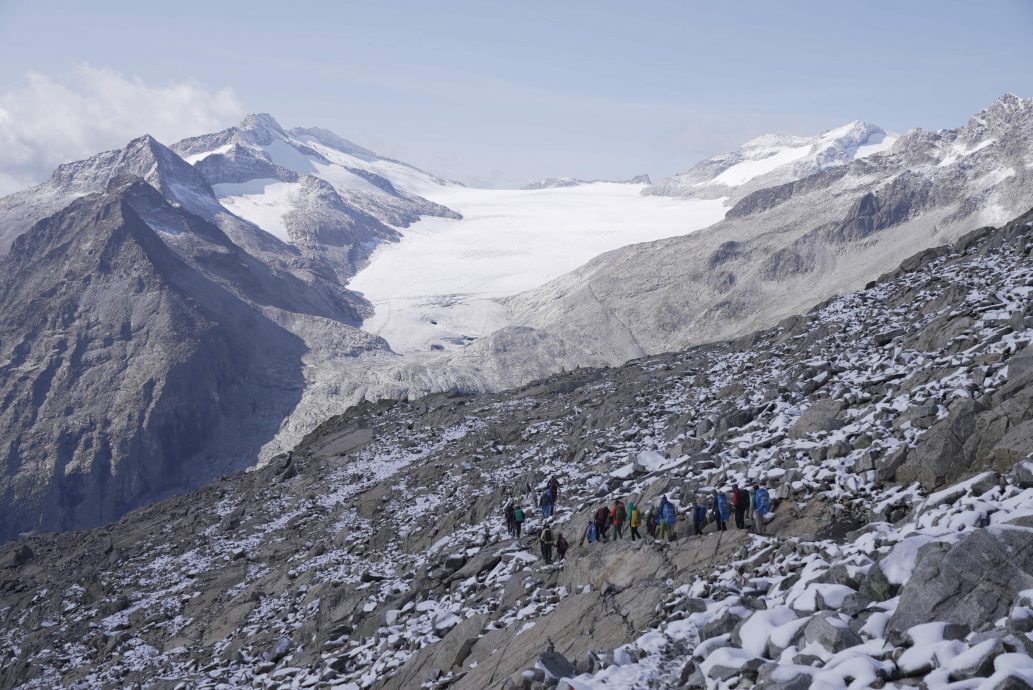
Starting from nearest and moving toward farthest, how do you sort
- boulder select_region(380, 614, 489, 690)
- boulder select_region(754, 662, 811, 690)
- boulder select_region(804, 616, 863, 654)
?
1. boulder select_region(754, 662, 811, 690)
2. boulder select_region(804, 616, 863, 654)
3. boulder select_region(380, 614, 489, 690)

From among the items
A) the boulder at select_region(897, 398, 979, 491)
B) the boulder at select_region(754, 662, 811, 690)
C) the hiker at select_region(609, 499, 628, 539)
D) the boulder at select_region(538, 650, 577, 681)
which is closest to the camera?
the boulder at select_region(754, 662, 811, 690)

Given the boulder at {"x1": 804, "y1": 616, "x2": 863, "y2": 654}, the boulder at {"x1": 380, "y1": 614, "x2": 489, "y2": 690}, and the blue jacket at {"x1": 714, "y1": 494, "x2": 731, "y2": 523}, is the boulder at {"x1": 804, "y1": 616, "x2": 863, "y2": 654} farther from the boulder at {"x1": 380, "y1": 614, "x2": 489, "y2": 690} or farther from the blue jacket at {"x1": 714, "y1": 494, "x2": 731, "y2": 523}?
the boulder at {"x1": 380, "y1": 614, "x2": 489, "y2": 690}

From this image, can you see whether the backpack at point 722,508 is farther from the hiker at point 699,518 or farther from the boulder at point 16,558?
the boulder at point 16,558

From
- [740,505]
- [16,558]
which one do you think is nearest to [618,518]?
[740,505]

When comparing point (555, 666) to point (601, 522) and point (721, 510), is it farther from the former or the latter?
point (601, 522)

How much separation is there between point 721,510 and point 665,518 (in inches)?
48.8

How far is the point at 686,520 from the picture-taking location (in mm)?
20172

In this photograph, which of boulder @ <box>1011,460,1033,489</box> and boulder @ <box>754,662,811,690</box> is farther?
boulder @ <box>1011,460,1033,489</box>

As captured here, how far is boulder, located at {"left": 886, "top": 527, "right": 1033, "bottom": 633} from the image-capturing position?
10898 millimetres

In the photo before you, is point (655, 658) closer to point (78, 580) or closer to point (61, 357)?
point (78, 580)

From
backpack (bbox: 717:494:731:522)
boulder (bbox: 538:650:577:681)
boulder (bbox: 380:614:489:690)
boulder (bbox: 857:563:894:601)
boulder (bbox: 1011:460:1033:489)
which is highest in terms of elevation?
boulder (bbox: 1011:460:1033:489)

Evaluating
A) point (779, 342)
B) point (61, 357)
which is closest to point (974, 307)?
point (779, 342)

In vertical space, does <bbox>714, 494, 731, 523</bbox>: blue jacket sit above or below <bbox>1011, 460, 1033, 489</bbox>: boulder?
below

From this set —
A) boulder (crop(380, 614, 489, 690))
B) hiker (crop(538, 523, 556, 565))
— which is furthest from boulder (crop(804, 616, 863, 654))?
hiker (crop(538, 523, 556, 565))
